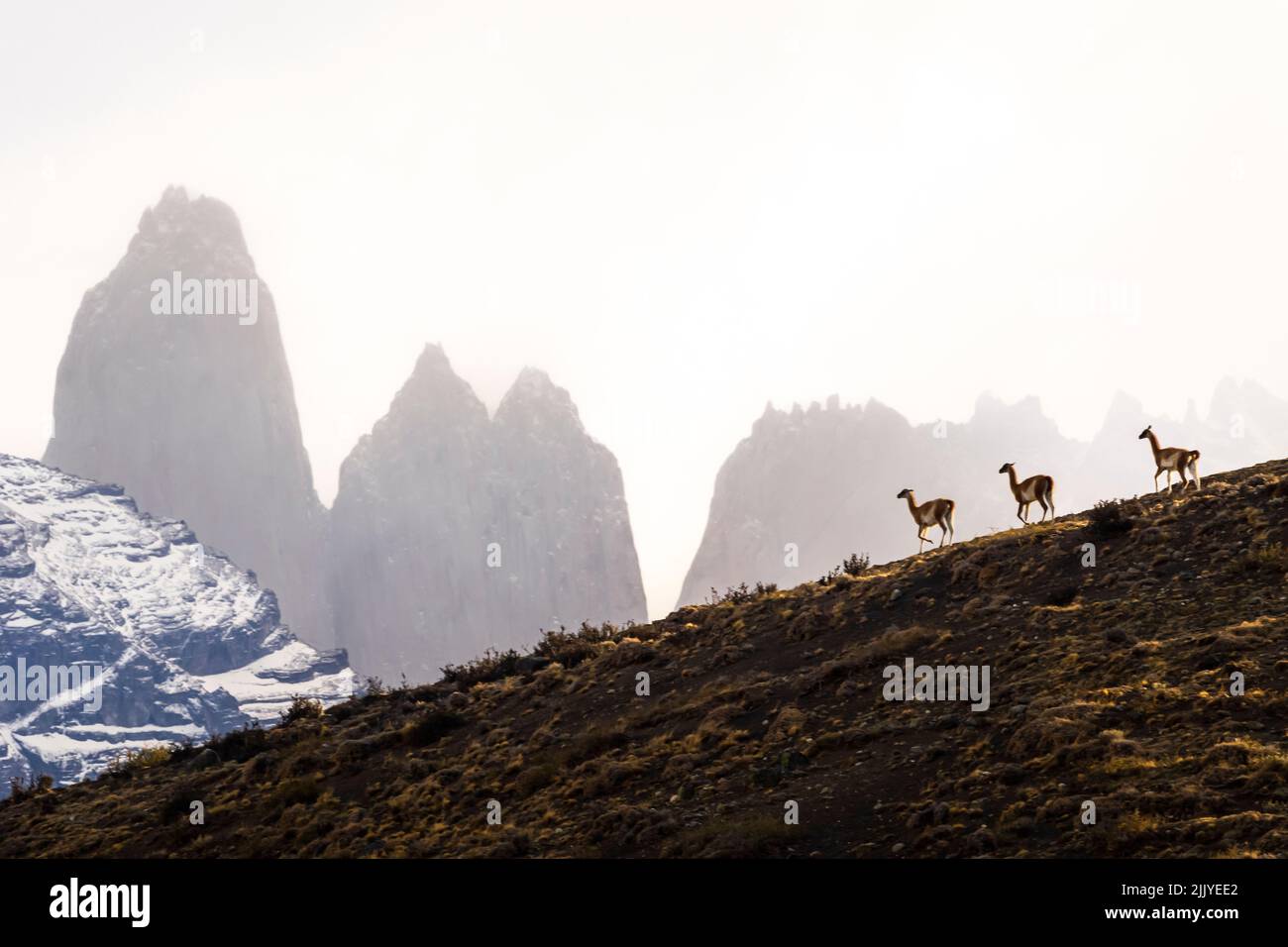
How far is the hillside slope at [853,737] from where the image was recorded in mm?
15320

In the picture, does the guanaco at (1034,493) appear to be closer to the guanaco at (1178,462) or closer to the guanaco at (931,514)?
the guanaco at (931,514)

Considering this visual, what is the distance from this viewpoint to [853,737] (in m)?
19.9

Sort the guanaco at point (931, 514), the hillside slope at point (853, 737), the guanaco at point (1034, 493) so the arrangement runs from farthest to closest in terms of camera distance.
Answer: the guanaco at point (931, 514) < the guanaco at point (1034, 493) < the hillside slope at point (853, 737)

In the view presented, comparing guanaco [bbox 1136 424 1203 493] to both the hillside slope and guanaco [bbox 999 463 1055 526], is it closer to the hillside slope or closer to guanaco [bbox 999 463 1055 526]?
the hillside slope

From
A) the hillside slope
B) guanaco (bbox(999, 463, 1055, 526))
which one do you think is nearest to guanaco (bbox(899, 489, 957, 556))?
the hillside slope

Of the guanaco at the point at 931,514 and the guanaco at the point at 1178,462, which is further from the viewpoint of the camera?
the guanaco at the point at 931,514

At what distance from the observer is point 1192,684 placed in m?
17.7

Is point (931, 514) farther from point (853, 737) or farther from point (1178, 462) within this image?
point (853, 737)

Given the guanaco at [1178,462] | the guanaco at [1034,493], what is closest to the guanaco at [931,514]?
the guanaco at [1034,493]
